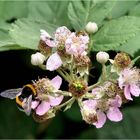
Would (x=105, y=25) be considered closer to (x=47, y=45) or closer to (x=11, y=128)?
(x=47, y=45)

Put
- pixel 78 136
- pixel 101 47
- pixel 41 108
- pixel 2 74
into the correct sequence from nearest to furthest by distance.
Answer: pixel 41 108 < pixel 101 47 < pixel 2 74 < pixel 78 136

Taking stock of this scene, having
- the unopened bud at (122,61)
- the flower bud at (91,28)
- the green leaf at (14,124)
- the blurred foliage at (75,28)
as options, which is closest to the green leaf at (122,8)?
the blurred foliage at (75,28)

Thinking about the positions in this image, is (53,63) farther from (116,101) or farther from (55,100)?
(116,101)

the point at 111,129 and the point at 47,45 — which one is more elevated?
the point at 47,45

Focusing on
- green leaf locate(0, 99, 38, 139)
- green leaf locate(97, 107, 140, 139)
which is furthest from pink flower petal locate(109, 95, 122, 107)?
green leaf locate(0, 99, 38, 139)

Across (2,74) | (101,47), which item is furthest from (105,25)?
(2,74)

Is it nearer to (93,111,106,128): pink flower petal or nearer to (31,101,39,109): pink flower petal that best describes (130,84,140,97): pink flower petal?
(93,111,106,128): pink flower petal

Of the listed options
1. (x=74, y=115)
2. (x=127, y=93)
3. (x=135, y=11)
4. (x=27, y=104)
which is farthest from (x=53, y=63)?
(x=74, y=115)
